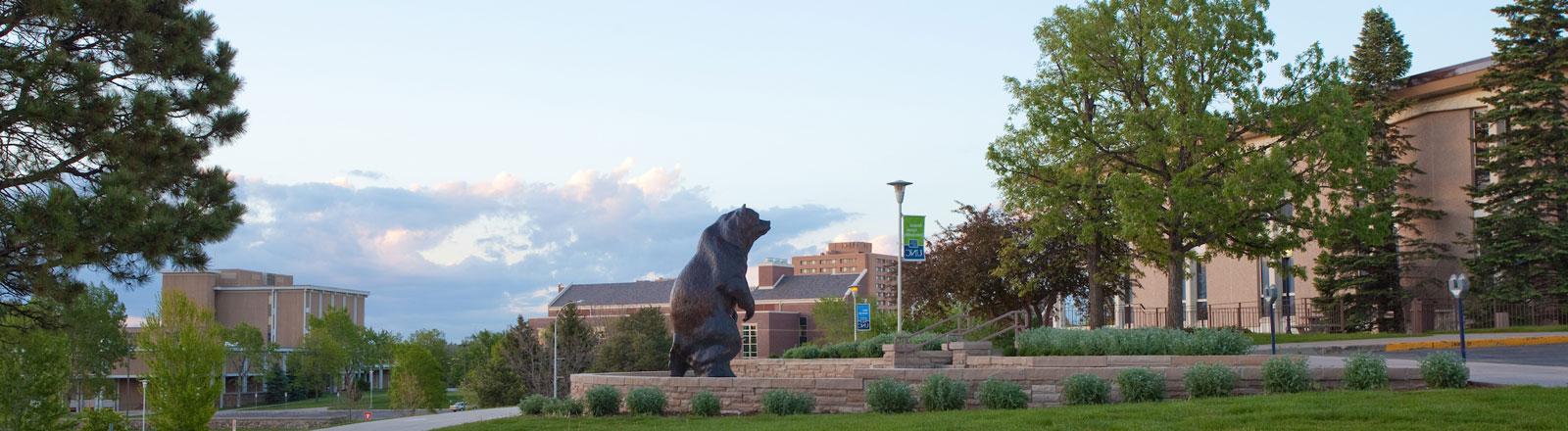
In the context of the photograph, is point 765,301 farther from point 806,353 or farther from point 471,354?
point 806,353

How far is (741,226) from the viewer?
65.2 ft

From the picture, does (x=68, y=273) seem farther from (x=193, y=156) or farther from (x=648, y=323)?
(x=648, y=323)

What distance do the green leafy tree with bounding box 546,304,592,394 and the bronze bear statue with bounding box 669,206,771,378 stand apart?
5616 cm

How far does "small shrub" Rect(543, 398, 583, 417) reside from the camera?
18.2 m

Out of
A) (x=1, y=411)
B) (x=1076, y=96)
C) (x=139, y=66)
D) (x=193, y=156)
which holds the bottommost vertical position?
(x=1, y=411)

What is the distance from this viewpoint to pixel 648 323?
3305 inches

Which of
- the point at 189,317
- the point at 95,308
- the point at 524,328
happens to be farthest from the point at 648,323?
the point at 95,308

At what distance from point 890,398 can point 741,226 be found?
4907mm

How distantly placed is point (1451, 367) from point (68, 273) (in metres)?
16.3

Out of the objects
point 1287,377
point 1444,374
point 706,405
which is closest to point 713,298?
point 706,405

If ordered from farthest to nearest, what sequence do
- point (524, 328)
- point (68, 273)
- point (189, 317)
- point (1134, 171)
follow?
point (524, 328) < point (189, 317) < point (1134, 171) < point (68, 273)

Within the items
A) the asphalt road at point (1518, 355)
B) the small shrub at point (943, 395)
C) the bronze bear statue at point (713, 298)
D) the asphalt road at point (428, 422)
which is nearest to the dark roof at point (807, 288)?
the asphalt road at point (1518, 355)

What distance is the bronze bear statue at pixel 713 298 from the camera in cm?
1948

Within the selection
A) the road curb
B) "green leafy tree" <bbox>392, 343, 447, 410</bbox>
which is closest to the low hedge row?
the road curb
